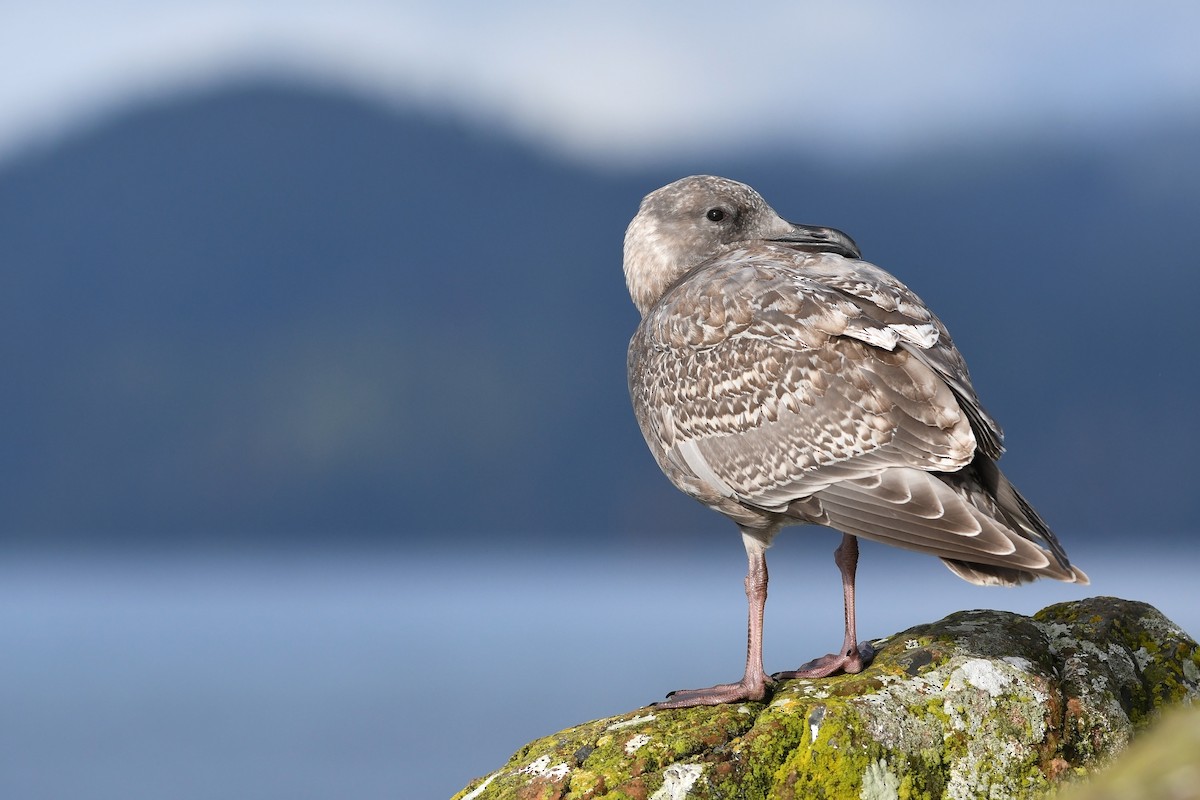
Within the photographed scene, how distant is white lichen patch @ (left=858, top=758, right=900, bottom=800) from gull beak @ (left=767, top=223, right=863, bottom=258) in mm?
4360

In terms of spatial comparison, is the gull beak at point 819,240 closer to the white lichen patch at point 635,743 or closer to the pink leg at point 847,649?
the pink leg at point 847,649

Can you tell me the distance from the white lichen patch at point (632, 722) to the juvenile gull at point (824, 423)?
7.1 inches

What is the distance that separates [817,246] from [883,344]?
211cm

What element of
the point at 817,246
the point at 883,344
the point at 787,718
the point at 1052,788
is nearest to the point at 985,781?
the point at 1052,788

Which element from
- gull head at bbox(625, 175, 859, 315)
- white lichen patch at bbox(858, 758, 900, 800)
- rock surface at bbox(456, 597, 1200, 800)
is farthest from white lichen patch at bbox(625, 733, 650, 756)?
gull head at bbox(625, 175, 859, 315)

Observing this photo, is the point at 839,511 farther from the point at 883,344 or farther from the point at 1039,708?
the point at 1039,708

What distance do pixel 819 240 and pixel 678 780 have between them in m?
5.01

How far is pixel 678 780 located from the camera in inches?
271

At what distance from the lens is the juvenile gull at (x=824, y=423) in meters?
7.41

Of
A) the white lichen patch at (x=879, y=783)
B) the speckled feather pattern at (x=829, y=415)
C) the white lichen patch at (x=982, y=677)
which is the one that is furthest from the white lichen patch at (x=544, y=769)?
the white lichen patch at (x=982, y=677)

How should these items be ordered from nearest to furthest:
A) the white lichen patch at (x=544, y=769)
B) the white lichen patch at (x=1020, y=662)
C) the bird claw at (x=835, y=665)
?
1. the white lichen patch at (x=544, y=769)
2. the white lichen patch at (x=1020, y=662)
3. the bird claw at (x=835, y=665)

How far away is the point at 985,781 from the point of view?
280 inches

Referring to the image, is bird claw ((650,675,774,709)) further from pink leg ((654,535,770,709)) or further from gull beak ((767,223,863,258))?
gull beak ((767,223,863,258))

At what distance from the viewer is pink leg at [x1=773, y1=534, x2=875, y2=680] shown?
26.6ft
